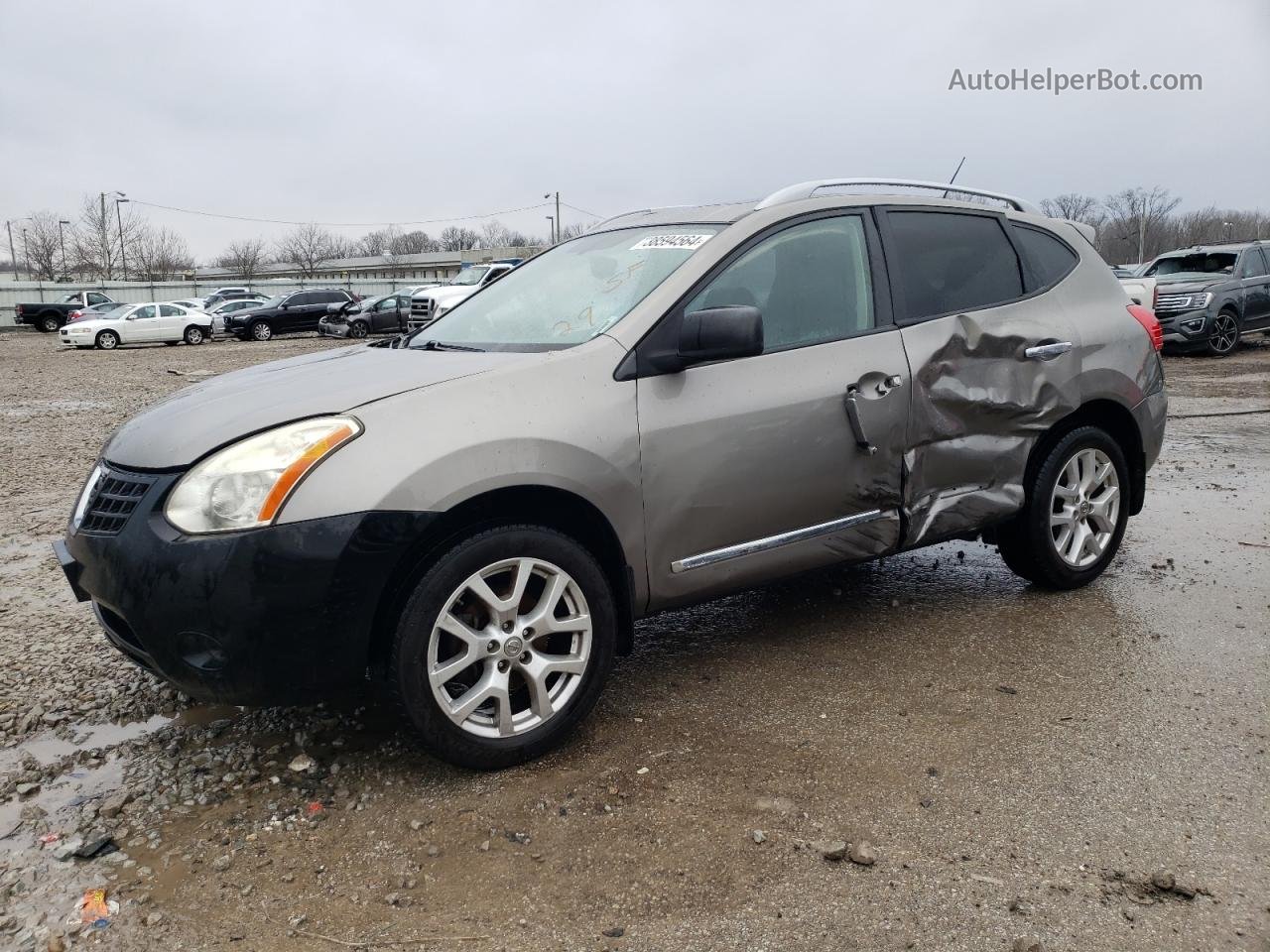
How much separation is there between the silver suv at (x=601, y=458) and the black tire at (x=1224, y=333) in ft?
47.1

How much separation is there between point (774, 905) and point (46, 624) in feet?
11.9

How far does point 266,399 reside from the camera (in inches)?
120

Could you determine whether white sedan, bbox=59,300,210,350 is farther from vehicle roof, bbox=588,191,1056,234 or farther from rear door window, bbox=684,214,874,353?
rear door window, bbox=684,214,874,353

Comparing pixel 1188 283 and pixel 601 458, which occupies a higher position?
pixel 1188 283

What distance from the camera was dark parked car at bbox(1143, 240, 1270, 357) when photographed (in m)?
16.5

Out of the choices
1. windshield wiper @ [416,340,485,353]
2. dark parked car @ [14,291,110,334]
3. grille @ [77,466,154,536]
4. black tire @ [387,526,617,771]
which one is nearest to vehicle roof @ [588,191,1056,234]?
windshield wiper @ [416,340,485,353]

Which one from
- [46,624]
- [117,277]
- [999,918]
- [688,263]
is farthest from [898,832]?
[117,277]

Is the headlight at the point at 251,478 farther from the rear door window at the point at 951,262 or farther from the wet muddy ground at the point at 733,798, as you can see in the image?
the rear door window at the point at 951,262

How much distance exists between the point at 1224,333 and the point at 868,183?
15.8 m

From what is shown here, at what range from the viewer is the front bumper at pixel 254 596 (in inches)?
104

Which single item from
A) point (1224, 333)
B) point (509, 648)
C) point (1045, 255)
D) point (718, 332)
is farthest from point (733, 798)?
point (1224, 333)

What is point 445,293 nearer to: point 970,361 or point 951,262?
point 951,262

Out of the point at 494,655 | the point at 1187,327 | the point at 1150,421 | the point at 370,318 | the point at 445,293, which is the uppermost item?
the point at 445,293

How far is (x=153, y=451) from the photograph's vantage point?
2.89m
